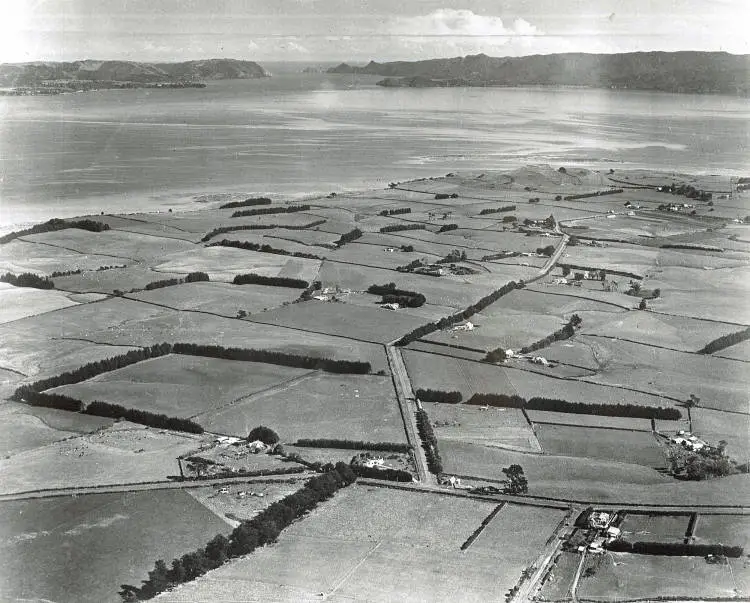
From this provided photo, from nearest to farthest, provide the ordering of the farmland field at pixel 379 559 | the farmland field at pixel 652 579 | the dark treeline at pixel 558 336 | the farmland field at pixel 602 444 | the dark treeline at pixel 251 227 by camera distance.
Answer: the farmland field at pixel 379 559, the farmland field at pixel 652 579, the farmland field at pixel 602 444, the dark treeline at pixel 558 336, the dark treeline at pixel 251 227

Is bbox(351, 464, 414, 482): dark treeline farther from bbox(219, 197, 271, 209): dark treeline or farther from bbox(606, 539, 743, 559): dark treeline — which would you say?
bbox(219, 197, 271, 209): dark treeline

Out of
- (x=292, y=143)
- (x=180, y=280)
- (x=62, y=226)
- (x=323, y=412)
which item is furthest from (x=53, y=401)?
(x=292, y=143)

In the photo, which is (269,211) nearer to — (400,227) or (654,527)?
(400,227)

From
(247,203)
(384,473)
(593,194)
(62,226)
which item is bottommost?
(384,473)

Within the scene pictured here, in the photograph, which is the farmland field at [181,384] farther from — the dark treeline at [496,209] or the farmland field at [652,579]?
the dark treeline at [496,209]

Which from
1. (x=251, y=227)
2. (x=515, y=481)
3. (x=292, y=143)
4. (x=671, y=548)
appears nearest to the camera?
(x=671, y=548)

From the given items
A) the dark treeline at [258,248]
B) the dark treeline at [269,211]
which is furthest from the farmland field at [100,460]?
the dark treeline at [269,211]

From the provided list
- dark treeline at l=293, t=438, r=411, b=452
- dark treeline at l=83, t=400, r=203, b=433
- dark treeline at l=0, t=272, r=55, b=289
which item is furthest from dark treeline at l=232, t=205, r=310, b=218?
dark treeline at l=293, t=438, r=411, b=452
